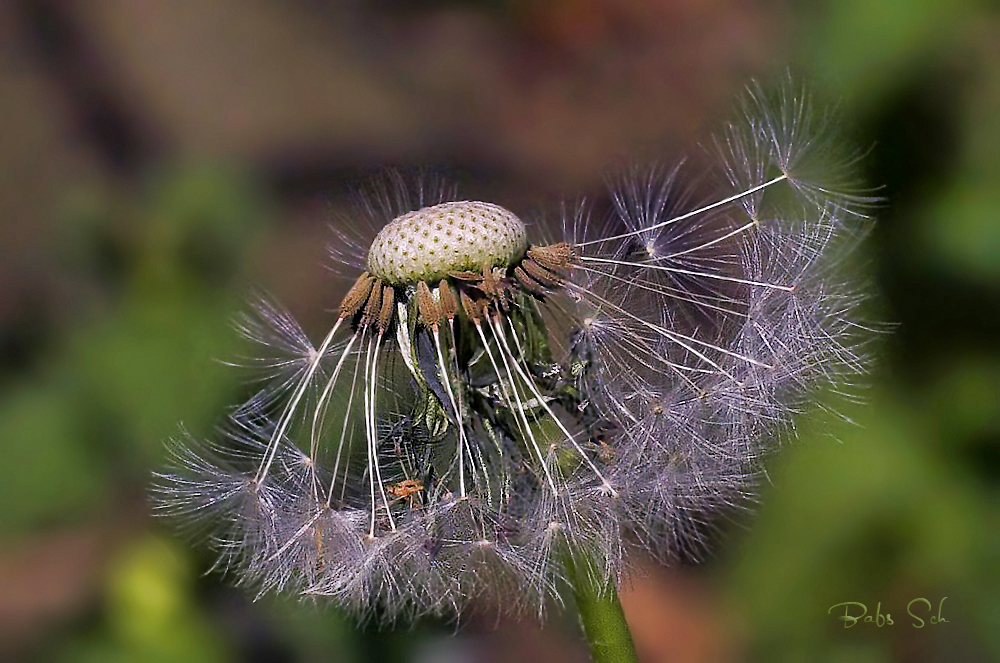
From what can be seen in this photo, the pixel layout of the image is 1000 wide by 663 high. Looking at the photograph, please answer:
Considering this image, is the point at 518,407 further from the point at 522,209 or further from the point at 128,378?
the point at 128,378

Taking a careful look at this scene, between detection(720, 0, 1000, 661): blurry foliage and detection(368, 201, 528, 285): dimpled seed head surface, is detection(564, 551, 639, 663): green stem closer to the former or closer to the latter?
detection(368, 201, 528, 285): dimpled seed head surface

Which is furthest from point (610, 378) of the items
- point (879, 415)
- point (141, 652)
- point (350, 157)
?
point (350, 157)

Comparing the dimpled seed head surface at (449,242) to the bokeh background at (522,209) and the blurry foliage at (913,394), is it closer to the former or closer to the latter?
the bokeh background at (522,209)

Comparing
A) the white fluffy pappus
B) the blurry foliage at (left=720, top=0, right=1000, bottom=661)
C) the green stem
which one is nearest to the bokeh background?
the blurry foliage at (left=720, top=0, right=1000, bottom=661)

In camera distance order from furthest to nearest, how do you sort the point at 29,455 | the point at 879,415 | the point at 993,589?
1. the point at 29,455
2. the point at 879,415
3. the point at 993,589

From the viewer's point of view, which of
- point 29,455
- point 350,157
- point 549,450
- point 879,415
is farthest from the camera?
point 350,157

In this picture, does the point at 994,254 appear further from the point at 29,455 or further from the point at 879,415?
the point at 29,455
